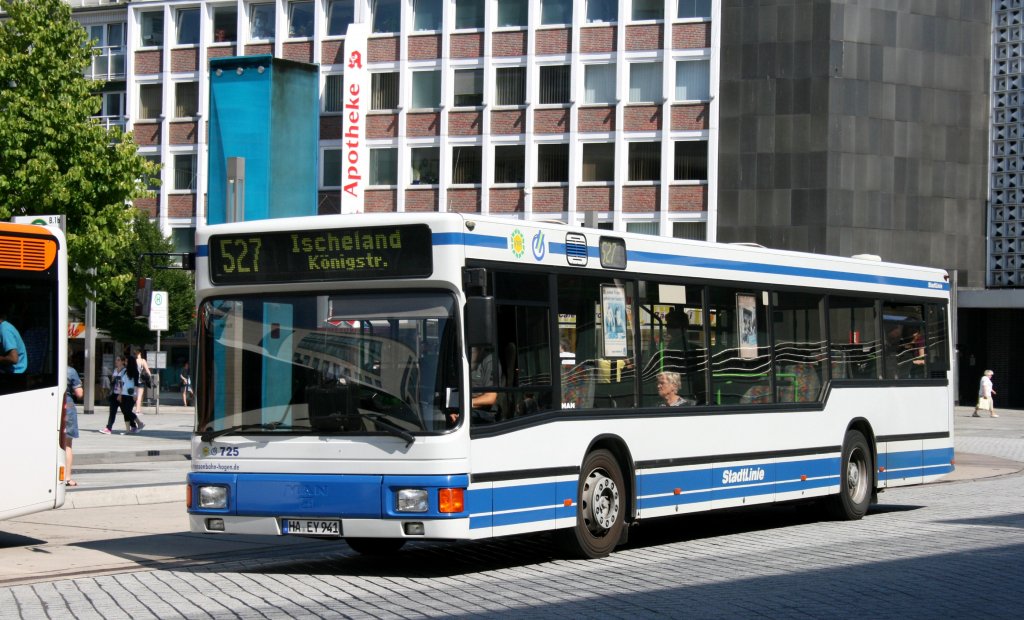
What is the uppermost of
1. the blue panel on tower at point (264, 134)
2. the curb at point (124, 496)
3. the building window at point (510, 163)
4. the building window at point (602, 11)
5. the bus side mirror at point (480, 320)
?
the building window at point (602, 11)

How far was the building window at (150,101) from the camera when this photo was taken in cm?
6481

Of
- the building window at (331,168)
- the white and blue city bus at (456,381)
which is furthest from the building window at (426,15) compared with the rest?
the white and blue city bus at (456,381)

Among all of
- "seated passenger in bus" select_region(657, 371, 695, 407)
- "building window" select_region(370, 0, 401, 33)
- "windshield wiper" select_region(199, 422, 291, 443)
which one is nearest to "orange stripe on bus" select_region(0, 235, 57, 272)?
"windshield wiper" select_region(199, 422, 291, 443)

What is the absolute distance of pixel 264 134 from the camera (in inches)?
1080

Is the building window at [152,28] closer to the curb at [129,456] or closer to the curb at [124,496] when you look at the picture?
the curb at [129,456]

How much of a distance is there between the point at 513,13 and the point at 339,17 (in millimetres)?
7308

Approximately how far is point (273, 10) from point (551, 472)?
175ft

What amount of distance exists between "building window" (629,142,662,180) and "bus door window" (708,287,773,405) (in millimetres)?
42829

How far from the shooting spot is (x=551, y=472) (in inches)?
474

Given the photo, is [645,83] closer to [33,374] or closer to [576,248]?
[576,248]

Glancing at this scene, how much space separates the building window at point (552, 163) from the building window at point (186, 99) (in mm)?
15197

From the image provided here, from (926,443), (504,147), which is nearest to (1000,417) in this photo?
(504,147)

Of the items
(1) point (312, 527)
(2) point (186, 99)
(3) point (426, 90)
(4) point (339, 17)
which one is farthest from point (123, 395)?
(2) point (186, 99)

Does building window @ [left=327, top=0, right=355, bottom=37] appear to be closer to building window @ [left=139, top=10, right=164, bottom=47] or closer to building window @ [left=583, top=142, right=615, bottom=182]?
building window @ [left=139, top=10, right=164, bottom=47]
